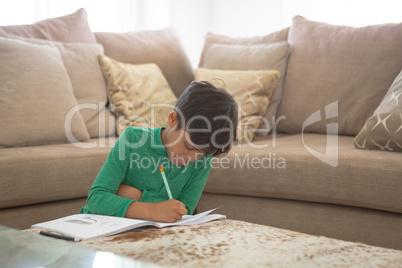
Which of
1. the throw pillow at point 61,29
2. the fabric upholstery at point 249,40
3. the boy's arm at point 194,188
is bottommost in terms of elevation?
the boy's arm at point 194,188

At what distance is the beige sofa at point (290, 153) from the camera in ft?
5.67

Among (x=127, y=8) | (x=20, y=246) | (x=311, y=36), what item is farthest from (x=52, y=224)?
(x=127, y=8)

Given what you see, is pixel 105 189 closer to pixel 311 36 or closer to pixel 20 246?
pixel 20 246

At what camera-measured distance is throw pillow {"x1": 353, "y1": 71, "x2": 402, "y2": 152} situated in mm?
1869

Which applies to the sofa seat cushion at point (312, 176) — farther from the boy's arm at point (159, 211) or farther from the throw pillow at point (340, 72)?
the boy's arm at point (159, 211)

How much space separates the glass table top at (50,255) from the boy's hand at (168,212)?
1.03 ft

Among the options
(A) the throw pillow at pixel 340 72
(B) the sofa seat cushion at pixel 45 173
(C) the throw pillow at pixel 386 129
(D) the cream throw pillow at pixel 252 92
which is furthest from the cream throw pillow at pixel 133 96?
(C) the throw pillow at pixel 386 129

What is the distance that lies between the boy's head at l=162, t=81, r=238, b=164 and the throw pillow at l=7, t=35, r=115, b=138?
3.97ft

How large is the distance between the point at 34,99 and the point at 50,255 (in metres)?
1.39

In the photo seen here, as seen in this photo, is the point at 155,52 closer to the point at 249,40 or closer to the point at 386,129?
the point at 249,40

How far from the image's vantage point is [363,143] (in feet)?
6.42

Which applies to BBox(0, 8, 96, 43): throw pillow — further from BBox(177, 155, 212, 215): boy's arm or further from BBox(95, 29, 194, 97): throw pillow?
BBox(177, 155, 212, 215): boy's arm

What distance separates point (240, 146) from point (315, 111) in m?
0.54

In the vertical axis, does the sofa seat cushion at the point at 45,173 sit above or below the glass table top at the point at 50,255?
below
